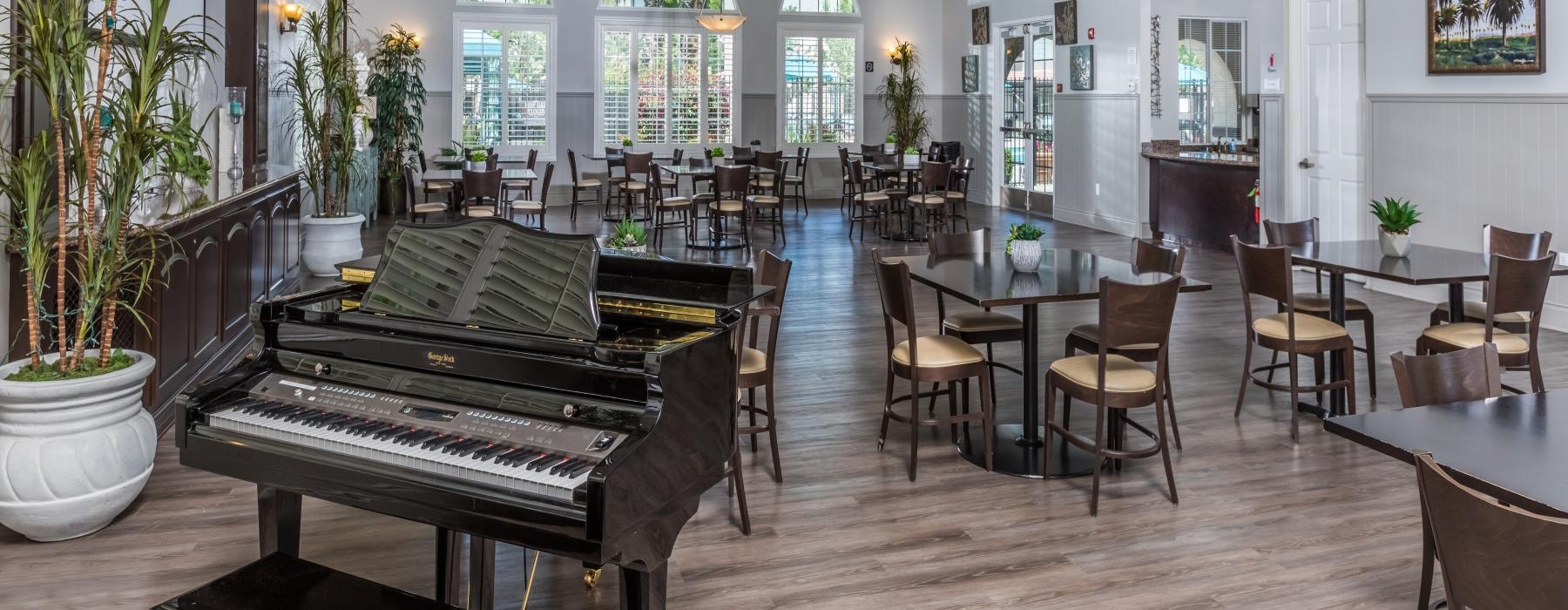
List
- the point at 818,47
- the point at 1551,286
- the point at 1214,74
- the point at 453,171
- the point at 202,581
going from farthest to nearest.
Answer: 1. the point at 818,47
2. the point at 1214,74
3. the point at 453,171
4. the point at 1551,286
5. the point at 202,581

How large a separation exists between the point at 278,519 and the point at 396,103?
11.0 m

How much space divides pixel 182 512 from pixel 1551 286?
712cm

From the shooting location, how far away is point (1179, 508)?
3711 millimetres

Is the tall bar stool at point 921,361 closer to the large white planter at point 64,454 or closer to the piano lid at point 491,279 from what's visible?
the piano lid at point 491,279

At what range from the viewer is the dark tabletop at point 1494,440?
6.50ft

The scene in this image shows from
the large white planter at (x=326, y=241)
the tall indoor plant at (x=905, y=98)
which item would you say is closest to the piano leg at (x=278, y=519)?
the large white planter at (x=326, y=241)

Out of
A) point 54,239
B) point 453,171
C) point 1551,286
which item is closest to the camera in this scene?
point 54,239

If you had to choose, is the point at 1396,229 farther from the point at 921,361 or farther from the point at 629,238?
the point at 629,238

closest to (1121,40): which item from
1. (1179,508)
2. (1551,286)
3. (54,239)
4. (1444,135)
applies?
(1444,135)

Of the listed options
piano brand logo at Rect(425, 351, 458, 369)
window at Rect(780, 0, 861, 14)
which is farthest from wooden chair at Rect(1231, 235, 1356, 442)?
window at Rect(780, 0, 861, 14)

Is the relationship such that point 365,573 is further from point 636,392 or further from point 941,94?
point 941,94

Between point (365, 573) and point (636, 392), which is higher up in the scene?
point (636, 392)

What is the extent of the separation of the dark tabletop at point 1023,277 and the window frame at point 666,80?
411 inches

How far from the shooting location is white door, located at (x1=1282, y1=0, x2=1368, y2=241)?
26.0ft
